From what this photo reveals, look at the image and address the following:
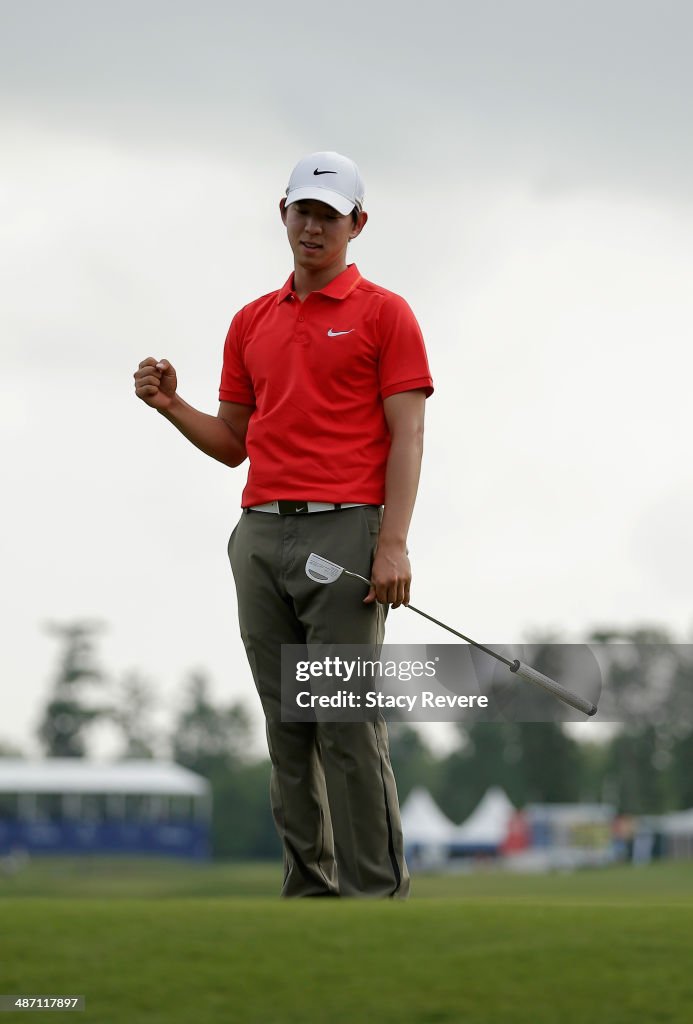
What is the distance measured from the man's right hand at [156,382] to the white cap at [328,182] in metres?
0.59

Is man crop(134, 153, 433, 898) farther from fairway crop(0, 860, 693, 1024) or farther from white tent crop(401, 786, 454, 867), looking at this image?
white tent crop(401, 786, 454, 867)

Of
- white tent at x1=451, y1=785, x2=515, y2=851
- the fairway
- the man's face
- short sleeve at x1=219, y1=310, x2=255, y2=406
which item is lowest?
white tent at x1=451, y1=785, x2=515, y2=851

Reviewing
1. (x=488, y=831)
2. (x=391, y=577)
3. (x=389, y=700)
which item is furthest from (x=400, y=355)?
(x=488, y=831)

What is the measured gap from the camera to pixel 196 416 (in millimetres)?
4422

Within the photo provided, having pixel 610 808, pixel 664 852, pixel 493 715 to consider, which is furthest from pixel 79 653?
pixel 493 715

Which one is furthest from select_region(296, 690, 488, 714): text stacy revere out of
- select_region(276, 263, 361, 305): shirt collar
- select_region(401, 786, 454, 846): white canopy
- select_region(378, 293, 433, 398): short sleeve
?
select_region(401, 786, 454, 846): white canopy

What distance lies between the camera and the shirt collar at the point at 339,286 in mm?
4156

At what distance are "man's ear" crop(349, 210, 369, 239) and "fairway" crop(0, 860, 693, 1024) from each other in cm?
197

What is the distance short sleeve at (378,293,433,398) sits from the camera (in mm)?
4020

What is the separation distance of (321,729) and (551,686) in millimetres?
621

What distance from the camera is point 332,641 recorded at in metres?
3.91

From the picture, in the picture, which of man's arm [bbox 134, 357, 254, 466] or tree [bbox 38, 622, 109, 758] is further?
tree [bbox 38, 622, 109, 758]

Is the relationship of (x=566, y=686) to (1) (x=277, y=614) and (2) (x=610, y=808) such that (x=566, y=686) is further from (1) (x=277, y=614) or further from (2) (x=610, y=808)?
(2) (x=610, y=808)

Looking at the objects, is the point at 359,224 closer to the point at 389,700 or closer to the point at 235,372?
the point at 235,372
